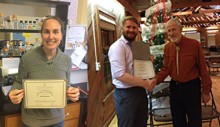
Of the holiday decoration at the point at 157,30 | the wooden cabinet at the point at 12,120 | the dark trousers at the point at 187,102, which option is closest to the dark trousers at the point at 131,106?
the dark trousers at the point at 187,102

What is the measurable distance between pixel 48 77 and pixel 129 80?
0.77 metres

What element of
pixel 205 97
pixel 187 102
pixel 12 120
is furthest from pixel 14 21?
pixel 205 97

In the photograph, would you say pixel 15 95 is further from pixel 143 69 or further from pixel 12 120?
pixel 143 69

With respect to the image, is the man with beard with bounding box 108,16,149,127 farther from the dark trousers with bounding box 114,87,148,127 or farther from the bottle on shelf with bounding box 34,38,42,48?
the bottle on shelf with bounding box 34,38,42,48

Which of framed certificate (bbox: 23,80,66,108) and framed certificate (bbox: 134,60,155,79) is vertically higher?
framed certificate (bbox: 134,60,155,79)

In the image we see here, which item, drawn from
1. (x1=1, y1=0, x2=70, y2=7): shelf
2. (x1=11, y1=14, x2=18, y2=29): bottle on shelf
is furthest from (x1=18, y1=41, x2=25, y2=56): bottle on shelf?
(x1=1, y1=0, x2=70, y2=7): shelf

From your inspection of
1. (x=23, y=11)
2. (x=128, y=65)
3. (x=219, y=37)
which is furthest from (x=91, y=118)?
(x=219, y=37)

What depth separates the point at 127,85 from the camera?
6.83ft

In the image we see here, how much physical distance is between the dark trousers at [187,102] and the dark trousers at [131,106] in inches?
17.2

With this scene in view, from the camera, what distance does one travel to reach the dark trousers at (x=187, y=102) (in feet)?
7.73

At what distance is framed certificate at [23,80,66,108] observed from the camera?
1405 millimetres

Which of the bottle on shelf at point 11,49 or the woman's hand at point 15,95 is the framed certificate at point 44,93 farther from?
the bottle on shelf at point 11,49

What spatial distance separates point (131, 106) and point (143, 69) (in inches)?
13.7

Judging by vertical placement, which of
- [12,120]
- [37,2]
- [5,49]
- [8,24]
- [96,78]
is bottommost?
[12,120]
